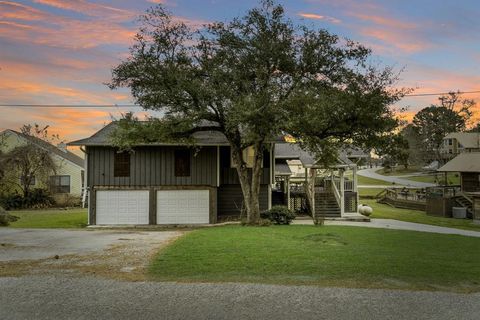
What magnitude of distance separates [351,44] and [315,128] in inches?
172

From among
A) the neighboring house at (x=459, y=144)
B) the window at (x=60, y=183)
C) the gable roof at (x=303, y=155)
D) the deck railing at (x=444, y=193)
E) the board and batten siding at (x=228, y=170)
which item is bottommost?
the deck railing at (x=444, y=193)

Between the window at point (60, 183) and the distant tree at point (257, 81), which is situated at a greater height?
the distant tree at point (257, 81)

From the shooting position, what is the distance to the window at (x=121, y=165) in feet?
77.7

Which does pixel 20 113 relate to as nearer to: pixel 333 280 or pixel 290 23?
pixel 290 23

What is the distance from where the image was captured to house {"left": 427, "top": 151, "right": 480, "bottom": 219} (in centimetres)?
3394

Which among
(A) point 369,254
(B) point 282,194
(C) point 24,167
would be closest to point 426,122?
(B) point 282,194

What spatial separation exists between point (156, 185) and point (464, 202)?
82.8 ft

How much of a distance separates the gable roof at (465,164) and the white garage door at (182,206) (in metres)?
28.2

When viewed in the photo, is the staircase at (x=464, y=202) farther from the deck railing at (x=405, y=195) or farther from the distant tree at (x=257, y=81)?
the distant tree at (x=257, y=81)

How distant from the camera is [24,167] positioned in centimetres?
3678

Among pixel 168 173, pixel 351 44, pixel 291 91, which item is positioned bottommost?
pixel 168 173

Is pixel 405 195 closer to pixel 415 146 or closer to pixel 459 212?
pixel 459 212

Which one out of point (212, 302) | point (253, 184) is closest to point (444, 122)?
point (253, 184)

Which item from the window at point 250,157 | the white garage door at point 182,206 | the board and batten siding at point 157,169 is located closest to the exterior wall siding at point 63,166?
the board and batten siding at point 157,169
